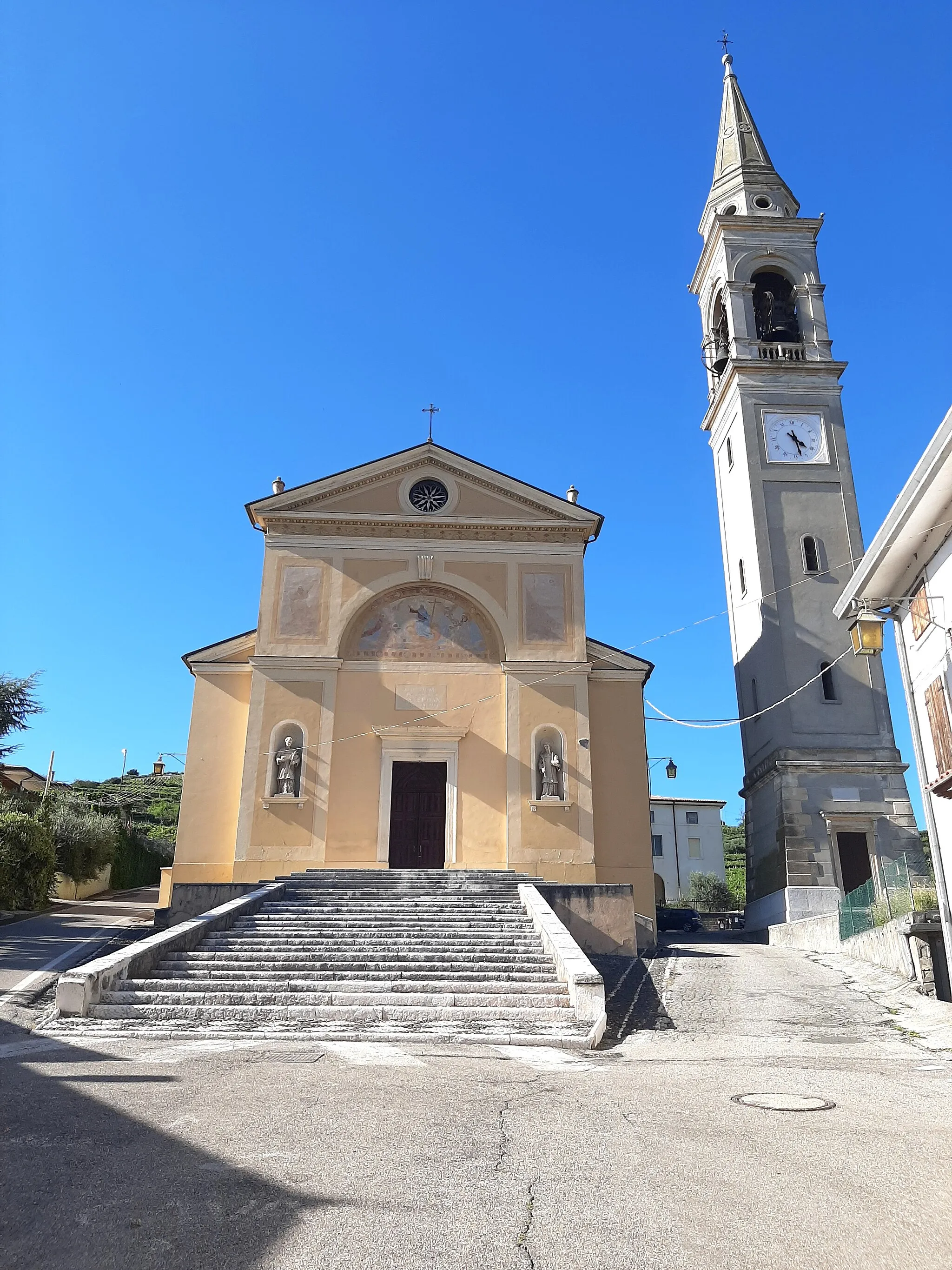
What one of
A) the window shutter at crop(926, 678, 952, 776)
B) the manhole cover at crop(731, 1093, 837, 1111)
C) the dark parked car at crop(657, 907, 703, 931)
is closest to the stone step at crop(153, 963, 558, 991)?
the manhole cover at crop(731, 1093, 837, 1111)

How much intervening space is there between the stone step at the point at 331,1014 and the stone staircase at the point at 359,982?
0.05ft

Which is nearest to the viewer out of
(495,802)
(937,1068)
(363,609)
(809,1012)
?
(937,1068)

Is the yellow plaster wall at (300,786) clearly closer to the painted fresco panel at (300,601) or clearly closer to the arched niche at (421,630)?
the painted fresco panel at (300,601)

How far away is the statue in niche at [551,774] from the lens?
19.9m

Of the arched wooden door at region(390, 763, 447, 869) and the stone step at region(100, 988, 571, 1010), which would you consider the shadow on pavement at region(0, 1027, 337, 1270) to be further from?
the arched wooden door at region(390, 763, 447, 869)

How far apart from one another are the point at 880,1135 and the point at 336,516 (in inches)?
726

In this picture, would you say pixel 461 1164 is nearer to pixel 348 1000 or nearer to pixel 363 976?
pixel 348 1000

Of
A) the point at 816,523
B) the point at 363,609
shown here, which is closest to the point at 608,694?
the point at 363,609

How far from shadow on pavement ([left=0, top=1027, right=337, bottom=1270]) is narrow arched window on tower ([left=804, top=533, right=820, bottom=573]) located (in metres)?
23.4

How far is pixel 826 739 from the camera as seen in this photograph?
24000mm

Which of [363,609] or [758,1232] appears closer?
[758,1232]

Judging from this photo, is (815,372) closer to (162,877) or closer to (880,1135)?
(162,877)

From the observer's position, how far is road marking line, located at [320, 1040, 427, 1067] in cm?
787

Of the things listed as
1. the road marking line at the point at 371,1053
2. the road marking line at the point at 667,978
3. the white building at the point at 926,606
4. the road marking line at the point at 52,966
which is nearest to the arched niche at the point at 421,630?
the road marking line at the point at 52,966
